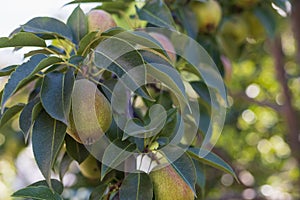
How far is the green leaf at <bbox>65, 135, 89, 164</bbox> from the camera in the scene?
36.2 inches

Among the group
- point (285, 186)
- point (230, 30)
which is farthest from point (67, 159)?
point (285, 186)

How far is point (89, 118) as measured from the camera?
2.73ft

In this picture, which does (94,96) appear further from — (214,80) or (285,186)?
(285,186)

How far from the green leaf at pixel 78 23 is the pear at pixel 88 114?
18 centimetres

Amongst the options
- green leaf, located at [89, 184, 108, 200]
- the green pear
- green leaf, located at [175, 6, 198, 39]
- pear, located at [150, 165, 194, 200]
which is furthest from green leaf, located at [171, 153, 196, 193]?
the green pear

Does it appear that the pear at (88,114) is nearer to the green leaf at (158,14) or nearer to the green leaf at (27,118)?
the green leaf at (27,118)

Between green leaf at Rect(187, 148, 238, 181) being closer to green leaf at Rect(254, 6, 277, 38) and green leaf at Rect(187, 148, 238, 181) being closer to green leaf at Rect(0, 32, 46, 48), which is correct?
green leaf at Rect(0, 32, 46, 48)

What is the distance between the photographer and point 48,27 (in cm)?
94

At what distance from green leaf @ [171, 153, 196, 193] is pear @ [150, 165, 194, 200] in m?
0.04

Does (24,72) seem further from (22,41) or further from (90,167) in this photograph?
(90,167)

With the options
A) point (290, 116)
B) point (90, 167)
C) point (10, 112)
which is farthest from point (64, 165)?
point (290, 116)

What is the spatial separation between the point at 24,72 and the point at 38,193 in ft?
0.60

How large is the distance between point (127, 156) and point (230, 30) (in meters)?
0.89

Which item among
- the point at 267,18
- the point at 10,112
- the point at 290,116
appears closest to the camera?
the point at 10,112
